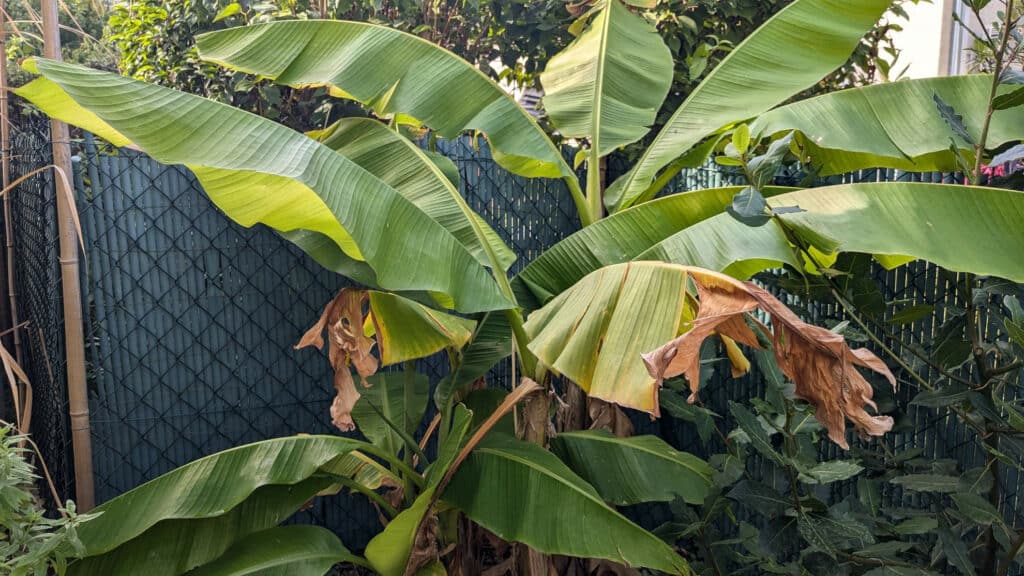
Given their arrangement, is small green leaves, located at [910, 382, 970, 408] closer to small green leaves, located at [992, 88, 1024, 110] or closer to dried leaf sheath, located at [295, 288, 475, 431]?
small green leaves, located at [992, 88, 1024, 110]

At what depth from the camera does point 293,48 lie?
118 inches

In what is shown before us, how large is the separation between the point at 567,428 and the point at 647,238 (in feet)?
2.92

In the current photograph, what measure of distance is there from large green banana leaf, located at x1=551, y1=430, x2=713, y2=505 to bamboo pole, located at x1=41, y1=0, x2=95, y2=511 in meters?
1.95

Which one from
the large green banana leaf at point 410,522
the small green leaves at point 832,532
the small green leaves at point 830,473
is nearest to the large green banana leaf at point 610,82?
the large green banana leaf at point 410,522

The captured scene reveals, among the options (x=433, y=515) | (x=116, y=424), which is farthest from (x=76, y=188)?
(x=433, y=515)

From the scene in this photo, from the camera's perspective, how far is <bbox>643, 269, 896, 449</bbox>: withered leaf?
1819 millimetres

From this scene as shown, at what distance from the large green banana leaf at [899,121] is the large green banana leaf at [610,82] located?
1.64 ft

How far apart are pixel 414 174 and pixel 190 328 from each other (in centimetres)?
144

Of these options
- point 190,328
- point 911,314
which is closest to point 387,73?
point 190,328

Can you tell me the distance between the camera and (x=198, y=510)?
2.48 meters

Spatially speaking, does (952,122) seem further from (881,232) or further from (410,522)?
(410,522)

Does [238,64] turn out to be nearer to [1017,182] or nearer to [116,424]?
[116,424]

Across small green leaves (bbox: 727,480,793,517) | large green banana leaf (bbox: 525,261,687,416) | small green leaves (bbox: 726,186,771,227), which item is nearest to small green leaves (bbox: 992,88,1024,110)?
small green leaves (bbox: 726,186,771,227)

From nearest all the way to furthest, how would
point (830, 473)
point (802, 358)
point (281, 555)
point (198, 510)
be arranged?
point (802, 358) < point (830, 473) < point (198, 510) < point (281, 555)
